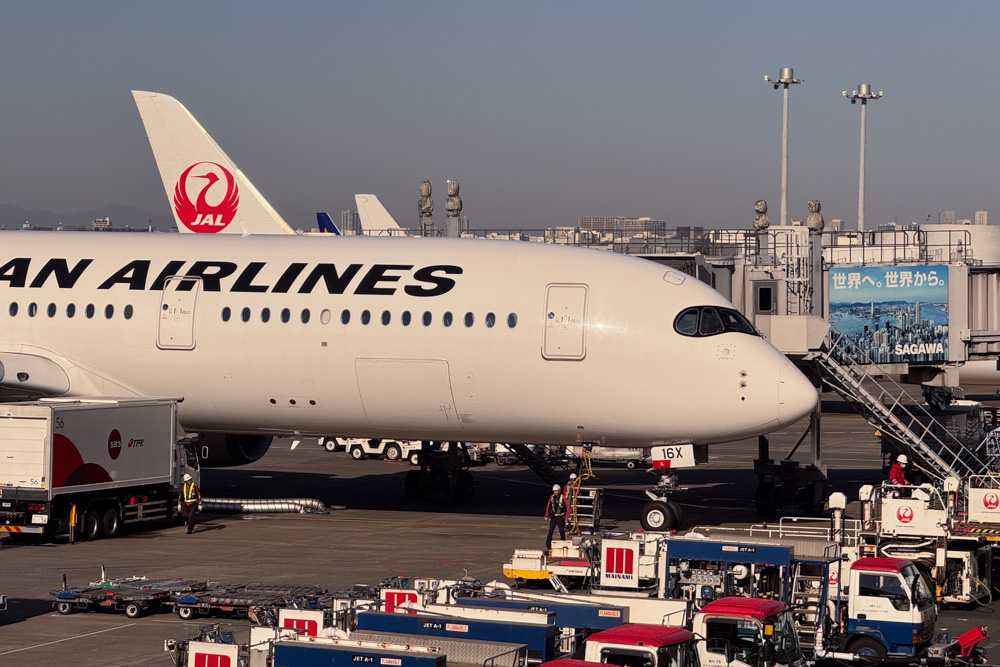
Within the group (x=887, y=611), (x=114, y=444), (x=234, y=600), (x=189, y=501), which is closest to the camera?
(x=887, y=611)

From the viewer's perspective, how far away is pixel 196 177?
54.5m

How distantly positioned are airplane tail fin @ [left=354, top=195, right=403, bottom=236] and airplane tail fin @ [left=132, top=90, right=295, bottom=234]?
16.3 meters

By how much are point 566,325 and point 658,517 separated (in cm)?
440

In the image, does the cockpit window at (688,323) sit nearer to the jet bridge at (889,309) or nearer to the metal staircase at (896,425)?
the metal staircase at (896,425)

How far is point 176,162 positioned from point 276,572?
32.0 meters

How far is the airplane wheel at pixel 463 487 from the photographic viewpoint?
37188mm

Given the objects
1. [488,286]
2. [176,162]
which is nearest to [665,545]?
[488,286]

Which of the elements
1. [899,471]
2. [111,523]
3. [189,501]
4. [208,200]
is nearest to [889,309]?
[899,471]

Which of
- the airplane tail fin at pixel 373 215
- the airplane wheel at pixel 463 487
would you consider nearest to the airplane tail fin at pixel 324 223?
the airplane tail fin at pixel 373 215

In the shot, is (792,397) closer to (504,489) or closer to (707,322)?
(707,322)

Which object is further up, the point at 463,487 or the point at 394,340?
the point at 394,340

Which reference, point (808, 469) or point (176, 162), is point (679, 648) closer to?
point (808, 469)

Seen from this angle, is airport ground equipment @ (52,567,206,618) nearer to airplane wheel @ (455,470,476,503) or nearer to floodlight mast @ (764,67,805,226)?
airplane wheel @ (455,470,476,503)

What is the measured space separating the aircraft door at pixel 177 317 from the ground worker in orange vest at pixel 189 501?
303 cm
